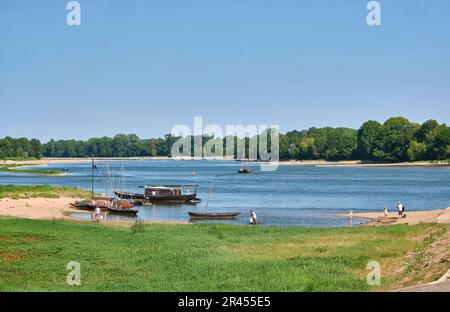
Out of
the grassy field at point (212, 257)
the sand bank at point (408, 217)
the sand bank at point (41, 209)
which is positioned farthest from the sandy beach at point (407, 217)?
the sand bank at point (41, 209)

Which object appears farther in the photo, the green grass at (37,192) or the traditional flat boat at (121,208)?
the green grass at (37,192)

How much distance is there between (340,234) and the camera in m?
42.3

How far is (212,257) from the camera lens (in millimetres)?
31578

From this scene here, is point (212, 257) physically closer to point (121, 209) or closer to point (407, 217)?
point (407, 217)

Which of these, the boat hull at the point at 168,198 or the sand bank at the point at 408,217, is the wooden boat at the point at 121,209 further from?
the sand bank at the point at 408,217

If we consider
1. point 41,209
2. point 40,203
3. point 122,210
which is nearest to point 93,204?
point 122,210

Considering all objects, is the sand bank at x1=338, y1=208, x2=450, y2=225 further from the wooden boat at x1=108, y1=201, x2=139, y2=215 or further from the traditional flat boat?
the traditional flat boat

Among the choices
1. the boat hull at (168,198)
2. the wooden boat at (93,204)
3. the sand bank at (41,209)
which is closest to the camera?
the sand bank at (41,209)

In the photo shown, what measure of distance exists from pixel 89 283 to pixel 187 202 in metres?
63.5

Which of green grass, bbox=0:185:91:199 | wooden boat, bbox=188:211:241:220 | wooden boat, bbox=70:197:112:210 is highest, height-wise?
green grass, bbox=0:185:91:199

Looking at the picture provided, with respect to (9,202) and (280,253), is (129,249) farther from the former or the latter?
(9,202)

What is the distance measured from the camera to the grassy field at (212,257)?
2469cm

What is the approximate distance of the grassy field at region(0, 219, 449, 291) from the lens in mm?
24688

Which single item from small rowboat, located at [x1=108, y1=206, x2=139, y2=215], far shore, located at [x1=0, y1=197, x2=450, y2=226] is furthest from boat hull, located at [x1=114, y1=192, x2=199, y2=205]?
small rowboat, located at [x1=108, y1=206, x2=139, y2=215]
